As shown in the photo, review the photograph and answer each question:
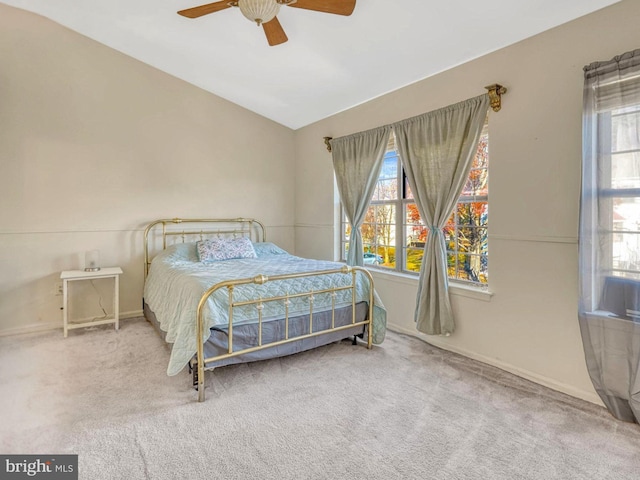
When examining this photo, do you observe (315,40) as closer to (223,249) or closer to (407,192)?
(407,192)

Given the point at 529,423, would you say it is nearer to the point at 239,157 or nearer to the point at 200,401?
the point at 200,401

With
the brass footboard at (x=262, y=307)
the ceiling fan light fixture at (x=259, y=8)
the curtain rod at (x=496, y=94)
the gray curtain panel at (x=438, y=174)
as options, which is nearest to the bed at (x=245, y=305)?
Answer: the brass footboard at (x=262, y=307)

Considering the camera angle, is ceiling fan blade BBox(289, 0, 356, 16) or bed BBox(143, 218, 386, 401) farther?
bed BBox(143, 218, 386, 401)

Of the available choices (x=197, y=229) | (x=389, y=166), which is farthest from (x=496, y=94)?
(x=197, y=229)

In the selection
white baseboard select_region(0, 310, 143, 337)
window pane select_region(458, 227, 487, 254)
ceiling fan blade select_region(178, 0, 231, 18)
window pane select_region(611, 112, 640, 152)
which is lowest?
white baseboard select_region(0, 310, 143, 337)

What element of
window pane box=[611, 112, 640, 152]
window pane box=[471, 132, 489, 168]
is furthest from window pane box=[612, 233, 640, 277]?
window pane box=[471, 132, 489, 168]

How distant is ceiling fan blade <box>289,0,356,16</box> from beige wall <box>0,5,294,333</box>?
2749mm

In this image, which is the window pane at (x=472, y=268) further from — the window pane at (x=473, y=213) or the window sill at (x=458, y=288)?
the window pane at (x=473, y=213)

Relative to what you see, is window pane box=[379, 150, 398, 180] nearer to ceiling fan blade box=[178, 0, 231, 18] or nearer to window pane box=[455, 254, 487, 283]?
window pane box=[455, 254, 487, 283]

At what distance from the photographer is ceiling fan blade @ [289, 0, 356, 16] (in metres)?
1.90

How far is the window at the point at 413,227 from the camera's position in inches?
115

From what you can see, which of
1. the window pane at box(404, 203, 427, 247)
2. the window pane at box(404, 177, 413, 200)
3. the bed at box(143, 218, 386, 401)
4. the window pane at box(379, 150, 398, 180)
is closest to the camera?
the bed at box(143, 218, 386, 401)

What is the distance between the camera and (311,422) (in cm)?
200

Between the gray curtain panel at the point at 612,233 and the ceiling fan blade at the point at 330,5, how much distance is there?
4.89 feet
